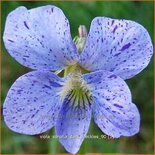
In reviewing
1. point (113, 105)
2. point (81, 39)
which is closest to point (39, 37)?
point (81, 39)

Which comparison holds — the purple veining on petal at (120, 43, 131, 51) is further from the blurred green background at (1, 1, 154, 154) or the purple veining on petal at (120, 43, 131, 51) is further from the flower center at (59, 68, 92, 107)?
the blurred green background at (1, 1, 154, 154)

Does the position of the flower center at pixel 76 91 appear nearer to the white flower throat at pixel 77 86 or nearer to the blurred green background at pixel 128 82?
the white flower throat at pixel 77 86

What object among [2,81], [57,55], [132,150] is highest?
[57,55]

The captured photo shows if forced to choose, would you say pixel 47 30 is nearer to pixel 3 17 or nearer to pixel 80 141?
pixel 80 141

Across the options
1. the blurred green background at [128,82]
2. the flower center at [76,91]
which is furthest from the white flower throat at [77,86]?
the blurred green background at [128,82]

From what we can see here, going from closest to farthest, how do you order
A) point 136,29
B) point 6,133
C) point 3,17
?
point 136,29
point 6,133
point 3,17

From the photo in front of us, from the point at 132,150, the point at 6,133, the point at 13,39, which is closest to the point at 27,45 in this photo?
the point at 13,39

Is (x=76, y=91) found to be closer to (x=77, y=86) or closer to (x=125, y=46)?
(x=77, y=86)
